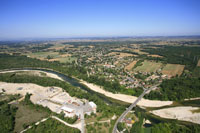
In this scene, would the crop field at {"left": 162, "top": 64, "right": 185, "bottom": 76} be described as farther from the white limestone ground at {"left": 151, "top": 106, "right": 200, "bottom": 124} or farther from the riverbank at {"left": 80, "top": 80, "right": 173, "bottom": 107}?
the white limestone ground at {"left": 151, "top": 106, "right": 200, "bottom": 124}

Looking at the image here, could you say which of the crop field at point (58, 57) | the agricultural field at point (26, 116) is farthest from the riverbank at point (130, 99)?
the crop field at point (58, 57)

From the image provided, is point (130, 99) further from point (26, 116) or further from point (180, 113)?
point (26, 116)

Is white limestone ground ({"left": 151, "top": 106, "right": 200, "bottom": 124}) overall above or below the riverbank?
below

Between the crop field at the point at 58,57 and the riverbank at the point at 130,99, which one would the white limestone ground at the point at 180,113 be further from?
the crop field at the point at 58,57

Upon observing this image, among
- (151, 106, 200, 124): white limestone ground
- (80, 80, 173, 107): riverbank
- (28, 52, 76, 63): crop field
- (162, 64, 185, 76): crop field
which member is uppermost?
(28, 52, 76, 63): crop field

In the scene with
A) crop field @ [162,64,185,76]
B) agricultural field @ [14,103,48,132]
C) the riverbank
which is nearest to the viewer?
agricultural field @ [14,103,48,132]

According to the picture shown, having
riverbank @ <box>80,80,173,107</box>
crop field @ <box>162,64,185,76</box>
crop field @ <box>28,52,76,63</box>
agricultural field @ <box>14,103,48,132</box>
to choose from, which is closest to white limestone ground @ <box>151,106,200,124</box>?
riverbank @ <box>80,80,173,107</box>

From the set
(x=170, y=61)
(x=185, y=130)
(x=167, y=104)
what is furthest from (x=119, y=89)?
(x=170, y=61)

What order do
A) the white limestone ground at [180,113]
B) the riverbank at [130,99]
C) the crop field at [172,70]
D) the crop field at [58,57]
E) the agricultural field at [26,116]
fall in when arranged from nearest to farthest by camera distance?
1. the agricultural field at [26,116]
2. the white limestone ground at [180,113]
3. the riverbank at [130,99]
4. the crop field at [172,70]
5. the crop field at [58,57]
